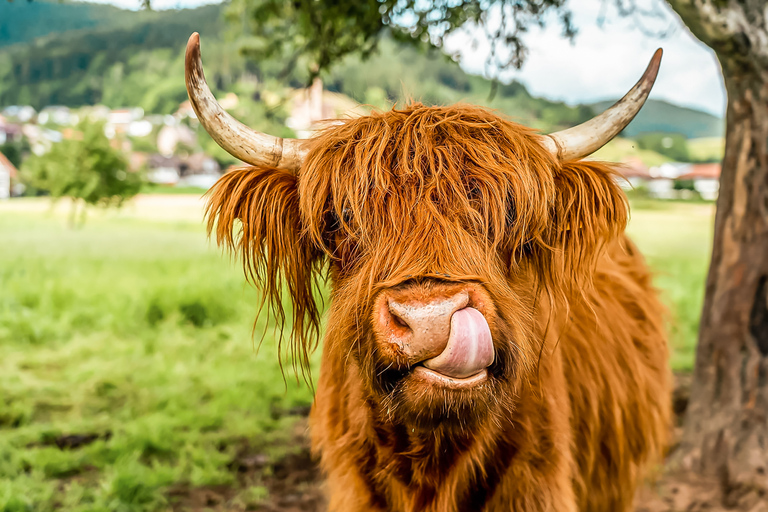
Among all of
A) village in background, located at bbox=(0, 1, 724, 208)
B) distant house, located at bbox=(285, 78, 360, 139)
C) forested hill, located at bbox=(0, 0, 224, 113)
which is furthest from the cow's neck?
forested hill, located at bbox=(0, 0, 224, 113)

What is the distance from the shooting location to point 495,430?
1.79m

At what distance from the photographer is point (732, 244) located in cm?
313

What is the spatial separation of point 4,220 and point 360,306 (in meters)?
9.03

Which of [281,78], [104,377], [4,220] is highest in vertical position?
[281,78]

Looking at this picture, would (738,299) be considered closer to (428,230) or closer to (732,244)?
(732,244)

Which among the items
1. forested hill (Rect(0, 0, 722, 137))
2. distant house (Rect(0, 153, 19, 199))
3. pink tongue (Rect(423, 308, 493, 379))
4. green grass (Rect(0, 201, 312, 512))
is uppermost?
forested hill (Rect(0, 0, 722, 137))

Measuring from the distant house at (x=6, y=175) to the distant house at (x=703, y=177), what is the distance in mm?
11757

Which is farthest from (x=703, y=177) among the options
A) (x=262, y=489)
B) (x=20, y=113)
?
(x=20, y=113)

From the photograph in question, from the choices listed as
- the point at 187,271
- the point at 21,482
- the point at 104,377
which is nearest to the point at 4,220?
the point at 187,271

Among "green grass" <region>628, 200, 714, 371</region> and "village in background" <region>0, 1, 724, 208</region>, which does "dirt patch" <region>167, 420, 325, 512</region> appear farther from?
"green grass" <region>628, 200, 714, 371</region>

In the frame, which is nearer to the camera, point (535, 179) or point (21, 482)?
point (535, 179)

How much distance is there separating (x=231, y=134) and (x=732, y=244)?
2.99m

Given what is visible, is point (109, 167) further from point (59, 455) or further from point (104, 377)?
point (59, 455)

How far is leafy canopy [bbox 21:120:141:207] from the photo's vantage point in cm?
871
